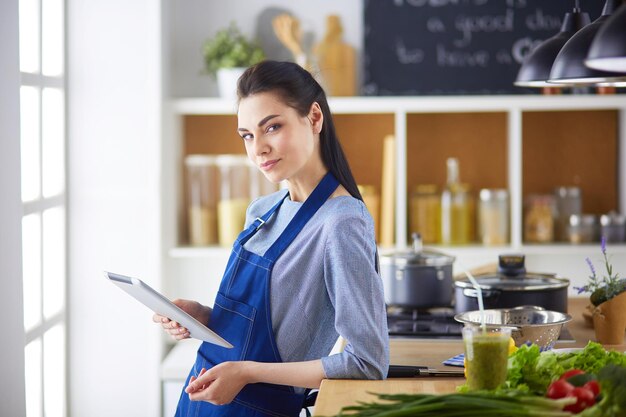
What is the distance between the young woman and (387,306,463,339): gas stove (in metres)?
0.65

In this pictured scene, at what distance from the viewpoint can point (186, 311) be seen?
2.38 m

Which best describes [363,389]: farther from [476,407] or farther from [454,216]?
[454,216]

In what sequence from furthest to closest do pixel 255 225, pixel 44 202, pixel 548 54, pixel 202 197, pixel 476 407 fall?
1. pixel 202 197
2. pixel 44 202
3. pixel 548 54
4. pixel 255 225
5. pixel 476 407

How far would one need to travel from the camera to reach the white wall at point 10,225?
2.92 metres

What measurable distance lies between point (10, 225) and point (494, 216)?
2.05 metres

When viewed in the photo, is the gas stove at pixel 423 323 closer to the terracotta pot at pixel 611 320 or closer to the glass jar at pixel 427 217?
the terracotta pot at pixel 611 320

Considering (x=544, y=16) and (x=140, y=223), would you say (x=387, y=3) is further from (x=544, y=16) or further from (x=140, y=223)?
(x=140, y=223)

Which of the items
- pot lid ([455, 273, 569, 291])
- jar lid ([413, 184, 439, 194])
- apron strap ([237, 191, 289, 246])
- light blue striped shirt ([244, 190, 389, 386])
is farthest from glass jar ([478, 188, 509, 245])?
light blue striped shirt ([244, 190, 389, 386])

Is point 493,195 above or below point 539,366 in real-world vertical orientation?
above

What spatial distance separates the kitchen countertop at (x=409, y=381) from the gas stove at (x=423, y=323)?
6 centimetres

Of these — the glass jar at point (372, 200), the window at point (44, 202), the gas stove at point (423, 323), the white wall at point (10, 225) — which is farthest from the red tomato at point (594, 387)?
the glass jar at point (372, 200)

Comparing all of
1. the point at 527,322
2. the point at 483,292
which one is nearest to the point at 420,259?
the point at 483,292

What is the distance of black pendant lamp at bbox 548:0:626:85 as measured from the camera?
7.69ft

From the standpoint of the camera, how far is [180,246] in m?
4.18
